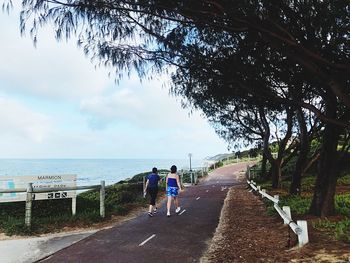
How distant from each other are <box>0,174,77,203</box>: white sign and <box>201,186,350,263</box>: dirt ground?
499 cm

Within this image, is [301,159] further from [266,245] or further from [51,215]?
[51,215]

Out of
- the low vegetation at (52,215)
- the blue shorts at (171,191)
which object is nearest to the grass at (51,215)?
the low vegetation at (52,215)

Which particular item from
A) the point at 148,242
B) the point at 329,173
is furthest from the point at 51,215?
the point at 329,173

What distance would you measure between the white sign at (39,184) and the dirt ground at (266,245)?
4.99 m

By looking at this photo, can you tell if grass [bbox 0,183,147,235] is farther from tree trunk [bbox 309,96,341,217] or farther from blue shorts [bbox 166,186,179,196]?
tree trunk [bbox 309,96,341,217]

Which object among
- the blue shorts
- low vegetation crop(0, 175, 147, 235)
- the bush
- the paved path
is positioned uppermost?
the blue shorts

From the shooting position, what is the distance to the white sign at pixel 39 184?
1237 centimetres

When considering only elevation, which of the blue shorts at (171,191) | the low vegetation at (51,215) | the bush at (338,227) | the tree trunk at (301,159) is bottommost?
the bush at (338,227)

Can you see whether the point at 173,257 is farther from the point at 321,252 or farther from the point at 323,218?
the point at 323,218

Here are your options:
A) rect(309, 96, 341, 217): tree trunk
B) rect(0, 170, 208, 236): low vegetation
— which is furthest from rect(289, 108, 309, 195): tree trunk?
rect(0, 170, 208, 236): low vegetation

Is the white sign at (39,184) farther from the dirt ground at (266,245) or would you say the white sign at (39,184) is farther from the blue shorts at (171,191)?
the dirt ground at (266,245)

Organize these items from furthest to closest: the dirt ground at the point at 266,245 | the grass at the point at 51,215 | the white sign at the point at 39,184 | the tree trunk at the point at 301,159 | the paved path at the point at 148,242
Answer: the tree trunk at the point at 301,159
the white sign at the point at 39,184
the grass at the point at 51,215
the paved path at the point at 148,242
the dirt ground at the point at 266,245

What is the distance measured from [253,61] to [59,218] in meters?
7.46

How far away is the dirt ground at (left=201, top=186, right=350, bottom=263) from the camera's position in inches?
300
